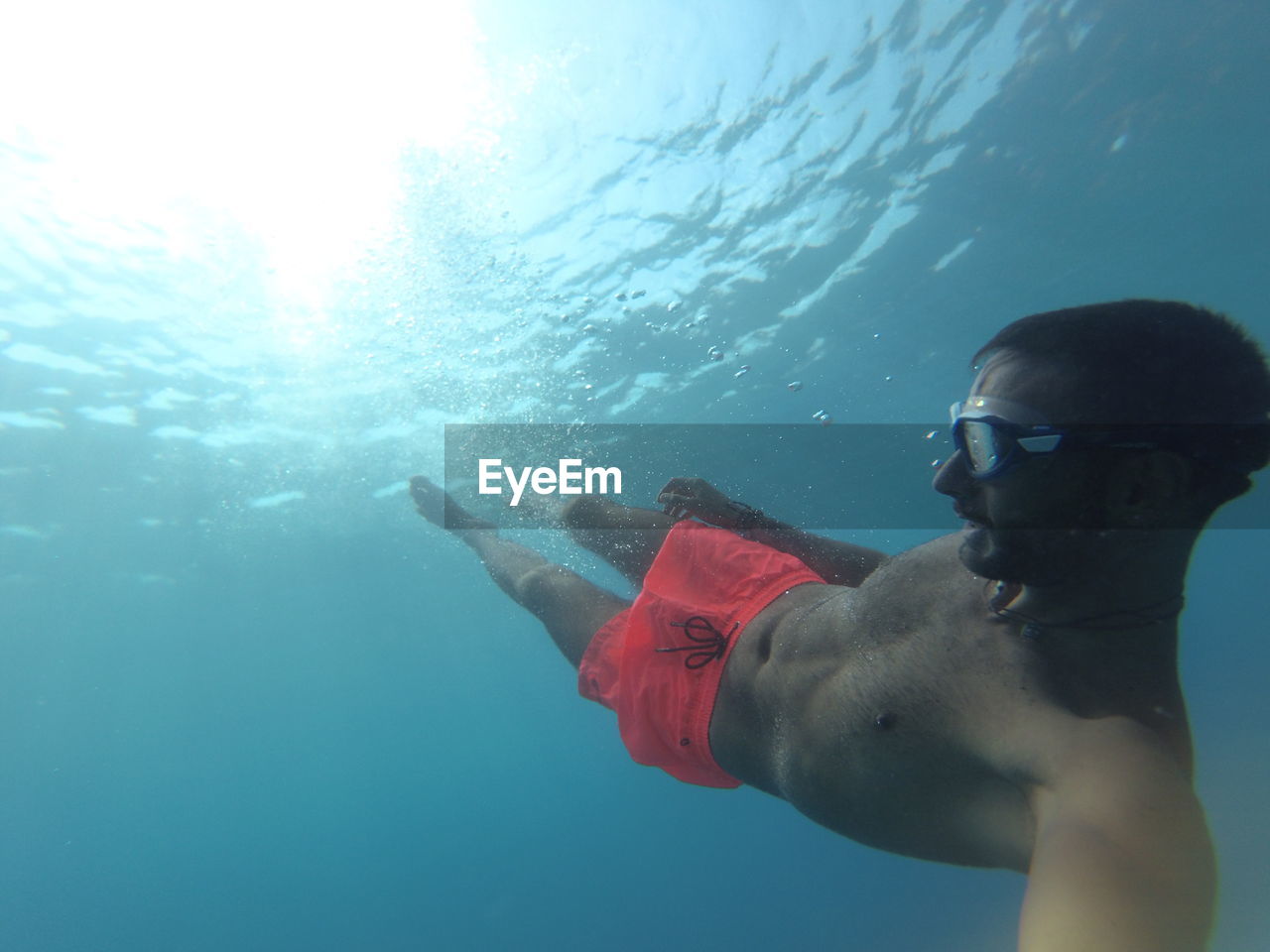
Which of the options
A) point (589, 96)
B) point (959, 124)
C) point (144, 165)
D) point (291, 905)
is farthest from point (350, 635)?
point (959, 124)

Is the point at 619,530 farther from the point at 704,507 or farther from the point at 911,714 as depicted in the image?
the point at 911,714

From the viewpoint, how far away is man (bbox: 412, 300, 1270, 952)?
1.46m

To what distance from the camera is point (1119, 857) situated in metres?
1.41

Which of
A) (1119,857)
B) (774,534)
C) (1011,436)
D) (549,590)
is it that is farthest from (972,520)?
(549,590)

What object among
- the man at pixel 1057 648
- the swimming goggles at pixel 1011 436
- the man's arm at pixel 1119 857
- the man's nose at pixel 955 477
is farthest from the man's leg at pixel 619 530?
the man's arm at pixel 1119 857

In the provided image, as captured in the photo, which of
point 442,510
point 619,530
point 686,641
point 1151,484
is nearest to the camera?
point 1151,484

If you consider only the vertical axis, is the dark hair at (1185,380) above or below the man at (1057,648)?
above

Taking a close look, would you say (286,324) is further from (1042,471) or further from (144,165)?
(1042,471)

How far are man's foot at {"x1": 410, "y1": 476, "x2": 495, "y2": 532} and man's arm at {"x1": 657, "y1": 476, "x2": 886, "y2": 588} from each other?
432 cm

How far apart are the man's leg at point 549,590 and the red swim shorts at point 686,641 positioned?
0.69m

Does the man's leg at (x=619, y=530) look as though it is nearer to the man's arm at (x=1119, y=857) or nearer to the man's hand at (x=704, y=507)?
the man's hand at (x=704, y=507)

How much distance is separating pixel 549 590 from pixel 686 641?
7.76ft

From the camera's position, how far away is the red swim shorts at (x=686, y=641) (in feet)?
11.1

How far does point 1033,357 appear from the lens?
6.73 feet
